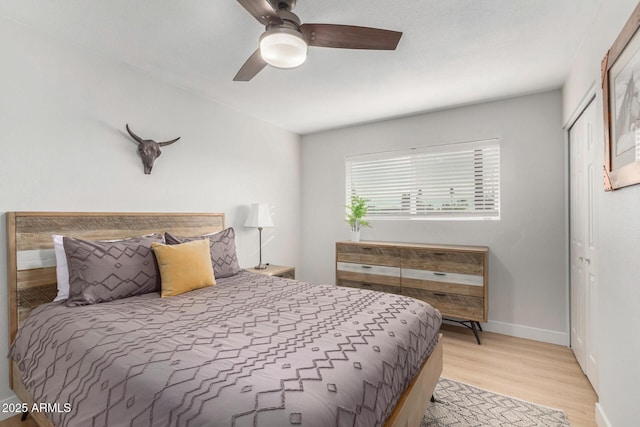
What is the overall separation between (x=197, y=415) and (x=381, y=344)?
2.70 ft

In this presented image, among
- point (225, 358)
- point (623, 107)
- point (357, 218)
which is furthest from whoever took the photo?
point (357, 218)

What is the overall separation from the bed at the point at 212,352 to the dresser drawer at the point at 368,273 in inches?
51.2

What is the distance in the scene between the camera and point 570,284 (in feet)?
9.61

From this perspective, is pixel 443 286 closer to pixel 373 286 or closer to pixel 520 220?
pixel 373 286

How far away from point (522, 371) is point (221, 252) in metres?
2.73

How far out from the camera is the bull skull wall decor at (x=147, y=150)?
8.65ft

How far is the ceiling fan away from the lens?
155cm

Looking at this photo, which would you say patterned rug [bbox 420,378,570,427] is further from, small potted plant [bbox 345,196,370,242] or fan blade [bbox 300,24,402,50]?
fan blade [bbox 300,24,402,50]

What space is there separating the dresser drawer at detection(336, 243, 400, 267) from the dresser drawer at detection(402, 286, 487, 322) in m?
0.42

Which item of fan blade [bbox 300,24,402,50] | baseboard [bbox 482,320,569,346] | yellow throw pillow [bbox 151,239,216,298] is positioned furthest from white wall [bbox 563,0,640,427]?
yellow throw pillow [bbox 151,239,216,298]

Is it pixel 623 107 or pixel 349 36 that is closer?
pixel 623 107

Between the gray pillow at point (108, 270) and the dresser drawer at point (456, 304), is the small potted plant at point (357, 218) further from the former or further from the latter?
the gray pillow at point (108, 270)

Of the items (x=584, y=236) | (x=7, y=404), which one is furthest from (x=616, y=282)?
(x=7, y=404)

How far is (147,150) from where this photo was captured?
2.66 meters
